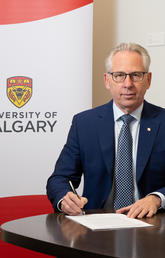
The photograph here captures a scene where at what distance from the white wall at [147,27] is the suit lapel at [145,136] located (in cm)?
146

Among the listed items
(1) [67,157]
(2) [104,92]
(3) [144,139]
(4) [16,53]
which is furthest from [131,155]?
(2) [104,92]

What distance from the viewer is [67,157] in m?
2.47

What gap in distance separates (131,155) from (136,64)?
481 millimetres

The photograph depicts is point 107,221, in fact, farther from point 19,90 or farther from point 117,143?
point 19,90

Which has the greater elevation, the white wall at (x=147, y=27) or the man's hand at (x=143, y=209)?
the white wall at (x=147, y=27)

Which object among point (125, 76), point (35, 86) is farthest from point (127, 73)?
point (35, 86)

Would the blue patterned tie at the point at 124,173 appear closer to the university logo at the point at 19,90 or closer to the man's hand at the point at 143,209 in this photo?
the man's hand at the point at 143,209

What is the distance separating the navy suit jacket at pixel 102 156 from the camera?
2354 mm

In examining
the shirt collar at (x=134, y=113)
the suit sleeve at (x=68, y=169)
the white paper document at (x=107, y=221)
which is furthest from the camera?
the shirt collar at (x=134, y=113)

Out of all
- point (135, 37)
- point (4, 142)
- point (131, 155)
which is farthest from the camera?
point (135, 37)

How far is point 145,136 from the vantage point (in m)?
2.41

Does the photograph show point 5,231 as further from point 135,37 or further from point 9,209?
Result: point 135,37

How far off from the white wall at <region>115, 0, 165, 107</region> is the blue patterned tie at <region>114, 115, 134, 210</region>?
1.64 meters

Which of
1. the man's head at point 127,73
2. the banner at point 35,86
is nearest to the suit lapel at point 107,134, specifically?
the man's head at point 127,73
